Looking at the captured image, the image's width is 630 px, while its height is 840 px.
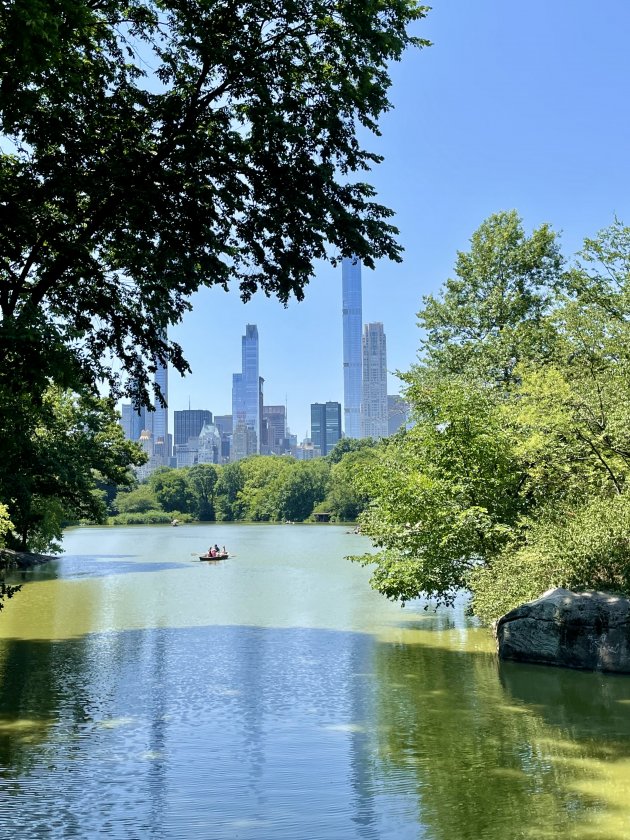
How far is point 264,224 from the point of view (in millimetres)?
12492

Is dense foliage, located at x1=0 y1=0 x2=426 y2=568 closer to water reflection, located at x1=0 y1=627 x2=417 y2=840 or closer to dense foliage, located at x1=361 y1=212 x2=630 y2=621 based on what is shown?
water reflection, located at x1=0 y1=627 x2=417 y2=840

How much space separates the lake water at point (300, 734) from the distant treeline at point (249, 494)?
3998 inches

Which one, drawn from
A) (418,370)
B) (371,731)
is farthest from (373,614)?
(371,731)

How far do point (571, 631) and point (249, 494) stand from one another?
131962mm

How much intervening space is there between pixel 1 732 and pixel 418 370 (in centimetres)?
2303

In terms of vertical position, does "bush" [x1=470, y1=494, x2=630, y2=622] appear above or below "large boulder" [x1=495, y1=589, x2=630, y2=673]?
above

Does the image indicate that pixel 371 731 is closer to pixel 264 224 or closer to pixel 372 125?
pixel 264 224

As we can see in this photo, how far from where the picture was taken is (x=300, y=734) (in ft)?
40.0

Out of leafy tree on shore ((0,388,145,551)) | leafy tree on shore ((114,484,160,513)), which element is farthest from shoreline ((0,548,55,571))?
leafy tree on shore ((114,484,160,513))

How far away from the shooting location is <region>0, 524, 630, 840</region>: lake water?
882 cm

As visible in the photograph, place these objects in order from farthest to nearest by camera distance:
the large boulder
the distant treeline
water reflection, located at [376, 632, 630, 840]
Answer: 1. the distant treeline
2. the large boulder
3. water reflection, located at [376, 632, 630, 840]

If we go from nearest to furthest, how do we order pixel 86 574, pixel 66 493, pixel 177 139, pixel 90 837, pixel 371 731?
1. pixel 90 837
2. pixel 177 139
3. pixel 371 731
4. pixel 66 493
5. pixel 86 574

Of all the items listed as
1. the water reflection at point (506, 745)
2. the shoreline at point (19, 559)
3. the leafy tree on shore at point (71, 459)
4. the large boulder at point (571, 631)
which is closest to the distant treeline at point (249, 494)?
the shoreline at point (19, 559)

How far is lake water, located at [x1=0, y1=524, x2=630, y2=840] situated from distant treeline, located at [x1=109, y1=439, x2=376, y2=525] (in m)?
102
